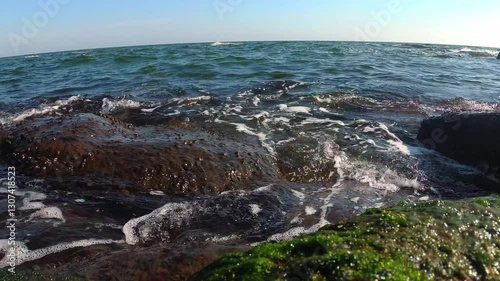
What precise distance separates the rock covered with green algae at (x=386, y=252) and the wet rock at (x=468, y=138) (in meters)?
4.72

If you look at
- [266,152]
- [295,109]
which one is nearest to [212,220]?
[266,152]

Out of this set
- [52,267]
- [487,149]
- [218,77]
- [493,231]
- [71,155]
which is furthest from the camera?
[218,77]

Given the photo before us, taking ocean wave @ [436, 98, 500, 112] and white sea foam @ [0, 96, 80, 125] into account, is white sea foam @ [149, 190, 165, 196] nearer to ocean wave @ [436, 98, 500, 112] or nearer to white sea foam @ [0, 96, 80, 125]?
white sea foam @ [0, 96, 80, 125]

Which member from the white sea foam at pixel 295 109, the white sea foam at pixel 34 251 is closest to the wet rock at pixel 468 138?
the white sea foam at pixel 295 109

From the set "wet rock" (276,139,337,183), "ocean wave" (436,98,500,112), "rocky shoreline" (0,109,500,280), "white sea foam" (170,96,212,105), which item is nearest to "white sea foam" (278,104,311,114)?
"white sea foam" (170,96,212,105)

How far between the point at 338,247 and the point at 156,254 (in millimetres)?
2061

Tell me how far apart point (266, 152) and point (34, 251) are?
412cm

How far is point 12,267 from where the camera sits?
4008mm

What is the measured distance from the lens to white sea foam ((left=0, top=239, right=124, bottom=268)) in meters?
4.16

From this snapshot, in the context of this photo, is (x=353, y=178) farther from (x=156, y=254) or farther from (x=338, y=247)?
(x=338, y=247)

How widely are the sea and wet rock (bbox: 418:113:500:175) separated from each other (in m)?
0.26

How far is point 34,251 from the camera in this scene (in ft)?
14.1

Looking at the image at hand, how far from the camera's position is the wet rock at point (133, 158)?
6016mm

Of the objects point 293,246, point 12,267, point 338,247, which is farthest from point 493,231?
point 12,267
